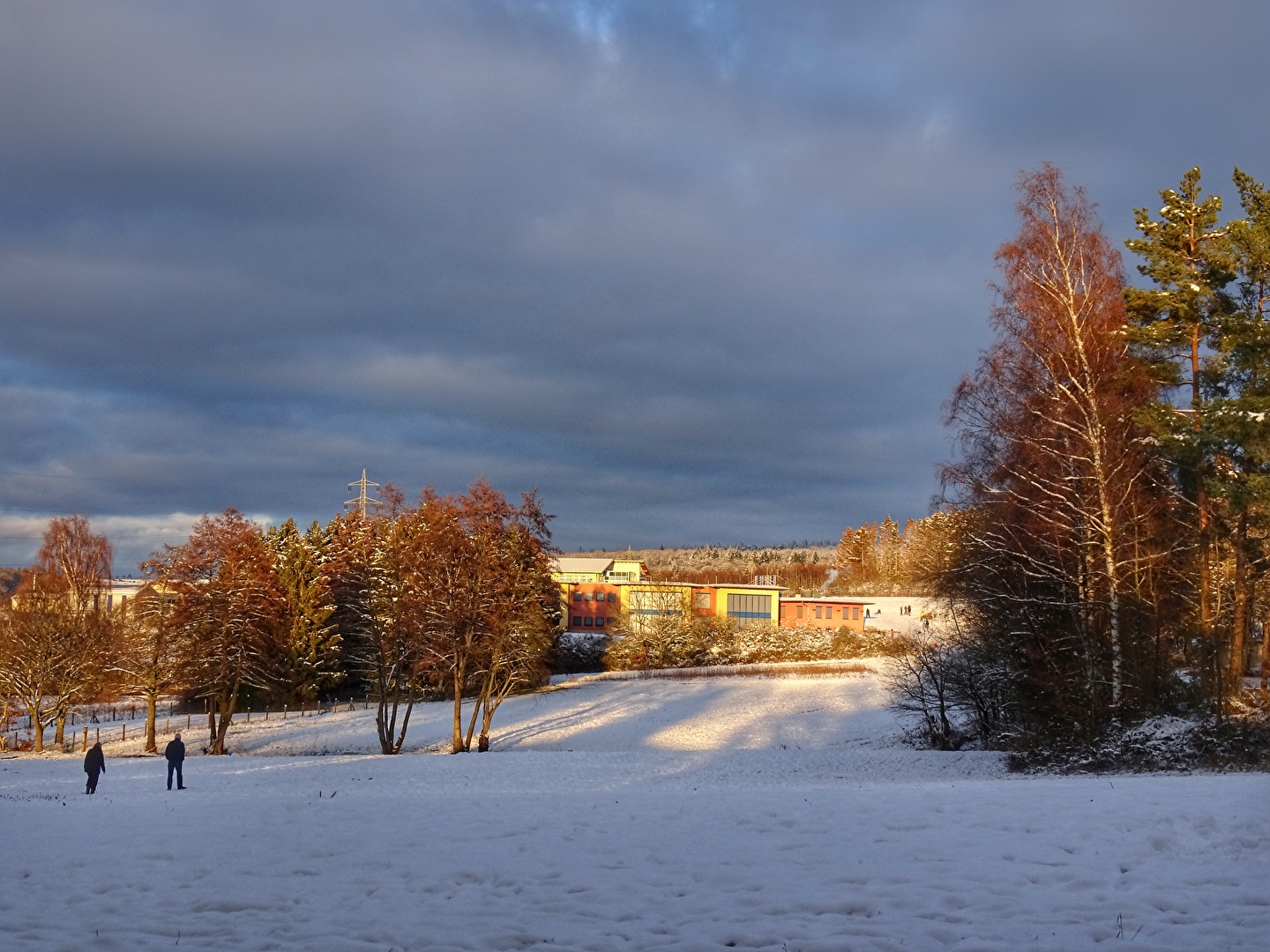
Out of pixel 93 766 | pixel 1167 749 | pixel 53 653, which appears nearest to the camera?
pixel 1167 749

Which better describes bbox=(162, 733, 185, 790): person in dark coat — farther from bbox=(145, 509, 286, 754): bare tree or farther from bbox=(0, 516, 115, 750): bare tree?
bbox=(0, 516, 115, 750): bare tree

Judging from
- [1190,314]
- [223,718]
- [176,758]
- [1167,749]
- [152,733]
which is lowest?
[152,733]

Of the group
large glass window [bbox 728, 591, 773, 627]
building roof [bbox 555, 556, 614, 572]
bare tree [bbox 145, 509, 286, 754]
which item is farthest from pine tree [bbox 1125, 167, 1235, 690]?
building roof [bbox 555, 556, 614, 572]

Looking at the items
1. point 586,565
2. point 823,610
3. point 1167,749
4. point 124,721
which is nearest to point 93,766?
point 1167,749

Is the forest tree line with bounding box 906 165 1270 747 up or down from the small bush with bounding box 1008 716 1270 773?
up

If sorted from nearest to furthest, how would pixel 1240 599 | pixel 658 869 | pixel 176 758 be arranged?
pixel 658 869, pixel 176 758, pixel 1240 599

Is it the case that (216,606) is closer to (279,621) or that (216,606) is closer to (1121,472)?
(279,621)

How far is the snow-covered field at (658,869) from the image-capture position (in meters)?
7.62

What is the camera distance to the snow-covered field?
7.62 metres

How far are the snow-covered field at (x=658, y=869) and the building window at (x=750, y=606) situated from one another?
246 feet

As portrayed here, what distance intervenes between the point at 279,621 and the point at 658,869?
4298 cm

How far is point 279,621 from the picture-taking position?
48.4m

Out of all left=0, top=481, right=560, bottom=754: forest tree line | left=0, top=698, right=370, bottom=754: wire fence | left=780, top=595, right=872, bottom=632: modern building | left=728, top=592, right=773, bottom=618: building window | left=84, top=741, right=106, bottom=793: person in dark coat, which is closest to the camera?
left=84, top=741, right=106, bottom=793: person in dark coat

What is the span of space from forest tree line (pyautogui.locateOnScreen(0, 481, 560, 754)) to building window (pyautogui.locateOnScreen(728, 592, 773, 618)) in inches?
1842
